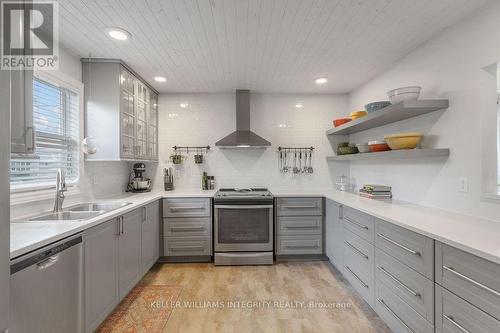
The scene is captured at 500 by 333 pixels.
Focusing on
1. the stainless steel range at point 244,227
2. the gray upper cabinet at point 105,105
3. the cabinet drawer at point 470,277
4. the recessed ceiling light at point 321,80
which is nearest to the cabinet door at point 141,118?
the gray upper cabinet at point 105,105

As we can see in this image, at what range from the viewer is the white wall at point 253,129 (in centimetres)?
376

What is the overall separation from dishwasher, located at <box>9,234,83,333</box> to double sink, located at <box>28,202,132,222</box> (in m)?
0.34

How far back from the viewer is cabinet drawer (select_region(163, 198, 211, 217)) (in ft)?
10.2

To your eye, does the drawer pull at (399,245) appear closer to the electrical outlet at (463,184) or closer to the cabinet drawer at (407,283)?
the cabinet drawer at (407,283)

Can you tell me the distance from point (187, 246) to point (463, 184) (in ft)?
9.55

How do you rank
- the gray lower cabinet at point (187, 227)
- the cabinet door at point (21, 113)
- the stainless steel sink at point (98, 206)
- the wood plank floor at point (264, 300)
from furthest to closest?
the gray lower cabinet at point (187, 227) < the stainless steel sink at point (98, 206) < the wood plank floor at point (264, 300) < the cabinet door at point (21, 113)

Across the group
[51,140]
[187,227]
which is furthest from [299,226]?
[51,140]

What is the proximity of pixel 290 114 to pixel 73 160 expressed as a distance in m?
2.92

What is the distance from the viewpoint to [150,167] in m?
3.72

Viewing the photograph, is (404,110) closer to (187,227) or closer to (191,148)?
(187,227)

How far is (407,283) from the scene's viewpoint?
5.20 ft

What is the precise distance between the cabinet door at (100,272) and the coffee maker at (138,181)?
1425mm

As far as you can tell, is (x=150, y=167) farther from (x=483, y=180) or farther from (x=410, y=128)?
(x=483, y=180)

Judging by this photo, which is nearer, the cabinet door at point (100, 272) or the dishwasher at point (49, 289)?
the dishwasher at point (49, 289)
